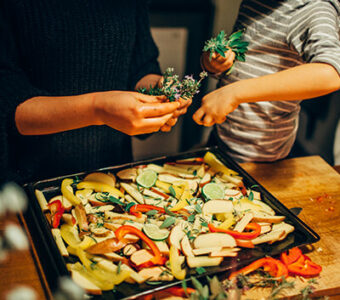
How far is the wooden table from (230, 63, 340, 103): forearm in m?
0.51

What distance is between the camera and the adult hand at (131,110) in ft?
3.55

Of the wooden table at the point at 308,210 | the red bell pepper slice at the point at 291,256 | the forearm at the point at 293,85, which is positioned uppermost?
the forearm at the point at 293,85

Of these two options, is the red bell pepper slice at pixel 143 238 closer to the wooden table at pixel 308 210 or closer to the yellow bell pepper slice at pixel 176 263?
the yellow bell pepper slice at pixel 176 263

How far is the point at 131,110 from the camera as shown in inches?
42.4

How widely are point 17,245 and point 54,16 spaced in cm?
93

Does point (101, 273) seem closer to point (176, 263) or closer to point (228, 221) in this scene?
point (176, 263)

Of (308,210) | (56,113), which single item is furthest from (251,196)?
(56,113)

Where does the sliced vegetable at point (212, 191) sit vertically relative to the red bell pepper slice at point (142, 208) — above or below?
above

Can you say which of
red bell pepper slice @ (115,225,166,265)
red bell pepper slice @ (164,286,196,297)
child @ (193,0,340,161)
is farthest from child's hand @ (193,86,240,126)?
red bell pepper slice @ (164,286,196,297)

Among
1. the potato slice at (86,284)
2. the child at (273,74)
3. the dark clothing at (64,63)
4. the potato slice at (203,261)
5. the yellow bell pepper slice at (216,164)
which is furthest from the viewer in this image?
the yellow bell pepper slice at (216,164)

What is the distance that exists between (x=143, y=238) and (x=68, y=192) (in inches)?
15.8

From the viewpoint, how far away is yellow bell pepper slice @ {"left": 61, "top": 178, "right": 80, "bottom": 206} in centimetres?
128

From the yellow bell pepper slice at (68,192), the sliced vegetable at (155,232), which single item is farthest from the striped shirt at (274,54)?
the yellow bell pepper slice at (68,192)

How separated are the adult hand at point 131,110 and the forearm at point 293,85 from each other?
29 cm
